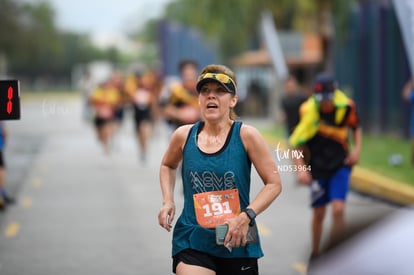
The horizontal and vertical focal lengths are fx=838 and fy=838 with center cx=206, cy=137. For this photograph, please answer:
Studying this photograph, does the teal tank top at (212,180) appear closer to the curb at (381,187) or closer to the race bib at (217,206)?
the race bib at (217,206)

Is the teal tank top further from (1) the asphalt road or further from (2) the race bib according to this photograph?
(1) the asphalt road

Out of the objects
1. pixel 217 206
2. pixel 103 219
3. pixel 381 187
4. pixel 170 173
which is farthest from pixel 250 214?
pixel 381 187

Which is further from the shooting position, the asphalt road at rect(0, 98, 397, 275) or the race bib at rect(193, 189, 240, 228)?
the asphalt road at rect(0, 98, 397, 275)

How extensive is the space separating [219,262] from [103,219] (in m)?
5.99

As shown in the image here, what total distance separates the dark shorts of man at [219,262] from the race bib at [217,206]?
172 mm

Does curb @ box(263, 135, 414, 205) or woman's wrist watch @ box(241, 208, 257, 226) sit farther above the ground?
woman's wrist watch @ box(241, 208, 257, 226)

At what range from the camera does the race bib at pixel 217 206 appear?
456 centimetres

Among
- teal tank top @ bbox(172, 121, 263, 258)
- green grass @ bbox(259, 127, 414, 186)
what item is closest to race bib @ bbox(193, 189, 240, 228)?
teal tank top @ bbox(172, 121, 263, 258)

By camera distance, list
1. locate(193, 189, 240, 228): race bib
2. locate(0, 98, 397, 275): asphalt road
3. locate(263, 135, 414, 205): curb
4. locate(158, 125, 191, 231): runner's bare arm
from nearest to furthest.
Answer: locate(193, 189, 240, 228): race bib
locate(158, 125, 191, 231): runner's bare arm
locate(0, 98, 397, 275): asphalt road
locate(263, 135, 414, 205): curb

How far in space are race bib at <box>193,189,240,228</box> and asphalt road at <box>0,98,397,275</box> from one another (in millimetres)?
639

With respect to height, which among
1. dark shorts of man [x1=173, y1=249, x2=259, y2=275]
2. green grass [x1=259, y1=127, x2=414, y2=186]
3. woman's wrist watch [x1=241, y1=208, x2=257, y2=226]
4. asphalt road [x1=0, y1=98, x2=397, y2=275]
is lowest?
asphalt road [x1=0, y1=98, x2=397, y2=275]

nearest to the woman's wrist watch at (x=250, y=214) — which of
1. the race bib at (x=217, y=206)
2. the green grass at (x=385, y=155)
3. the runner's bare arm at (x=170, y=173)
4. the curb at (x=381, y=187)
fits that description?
the race bib at (x=217, y=206)

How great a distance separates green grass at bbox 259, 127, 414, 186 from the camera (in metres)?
13.2

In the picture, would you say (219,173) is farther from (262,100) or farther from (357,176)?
(262,100)
